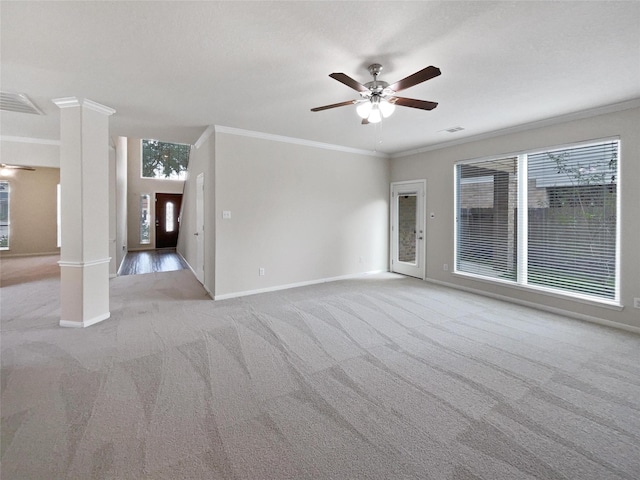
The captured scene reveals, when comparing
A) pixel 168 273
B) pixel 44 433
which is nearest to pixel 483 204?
pixel 44 433

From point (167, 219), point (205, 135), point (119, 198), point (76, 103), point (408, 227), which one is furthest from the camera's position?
point (167, 219)

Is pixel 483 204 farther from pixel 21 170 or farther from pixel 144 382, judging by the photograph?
pixel 21 170

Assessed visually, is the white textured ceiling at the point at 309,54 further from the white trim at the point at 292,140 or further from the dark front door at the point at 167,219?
the dark front door at the point at 167,219

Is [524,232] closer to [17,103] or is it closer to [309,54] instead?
[309,54]

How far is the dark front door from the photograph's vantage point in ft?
36.0

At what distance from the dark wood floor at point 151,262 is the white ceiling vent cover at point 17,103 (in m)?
3.70

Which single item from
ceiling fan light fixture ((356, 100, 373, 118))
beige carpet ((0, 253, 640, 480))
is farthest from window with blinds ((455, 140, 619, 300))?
ceiling fan light fixture ((356, 100, 373, 118))

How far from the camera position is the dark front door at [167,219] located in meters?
11.0

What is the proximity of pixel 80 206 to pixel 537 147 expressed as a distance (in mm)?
6203

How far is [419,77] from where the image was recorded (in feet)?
7.38

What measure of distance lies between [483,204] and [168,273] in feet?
21.8

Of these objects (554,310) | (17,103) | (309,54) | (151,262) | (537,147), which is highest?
(17,103)

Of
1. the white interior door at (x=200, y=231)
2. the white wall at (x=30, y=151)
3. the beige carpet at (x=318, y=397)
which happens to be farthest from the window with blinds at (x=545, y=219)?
the white wall at (x=30, y=151)

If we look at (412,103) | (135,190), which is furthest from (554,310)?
(135,190)
